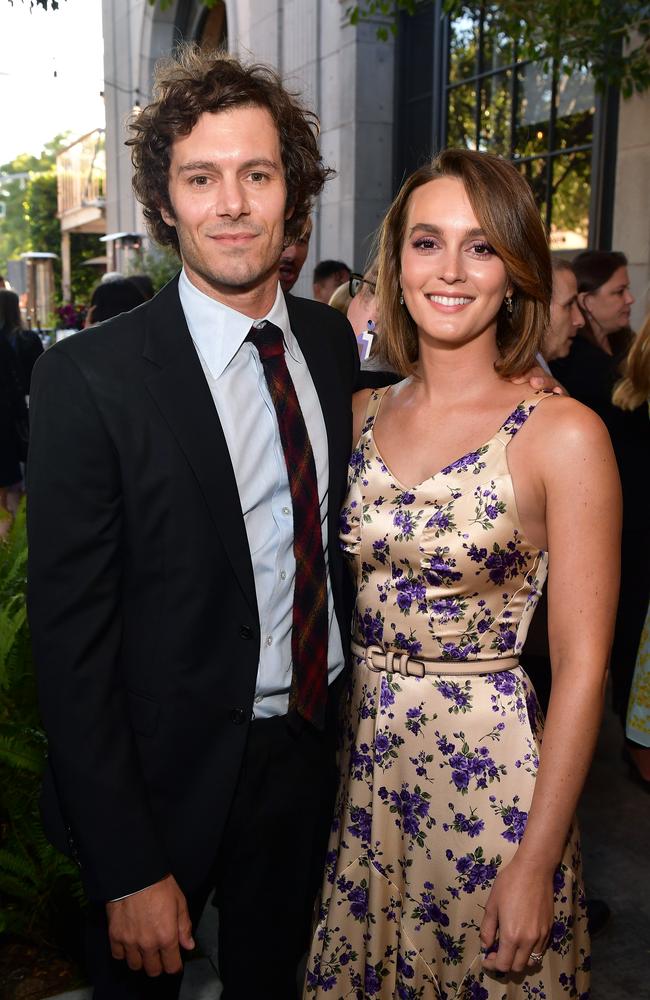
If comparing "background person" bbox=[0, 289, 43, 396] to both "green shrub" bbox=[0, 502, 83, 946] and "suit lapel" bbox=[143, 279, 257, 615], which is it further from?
"suit lapel" bbox=[143, 279, 257, 615]

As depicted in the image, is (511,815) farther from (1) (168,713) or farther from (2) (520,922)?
(1) (168,713)

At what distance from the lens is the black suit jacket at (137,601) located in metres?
1.84

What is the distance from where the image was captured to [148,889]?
6.26ft

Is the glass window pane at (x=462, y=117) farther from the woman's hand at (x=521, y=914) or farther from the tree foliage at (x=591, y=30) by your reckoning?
the woman's hand at (x=521, y=914)

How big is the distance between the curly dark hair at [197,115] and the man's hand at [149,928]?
1.66 metres

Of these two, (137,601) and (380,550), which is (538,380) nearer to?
(380,550)

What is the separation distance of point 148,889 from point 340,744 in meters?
0.70

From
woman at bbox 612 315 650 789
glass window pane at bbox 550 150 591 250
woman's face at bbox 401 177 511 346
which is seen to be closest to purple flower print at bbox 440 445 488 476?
woman's face at bbox 401 177 511 346

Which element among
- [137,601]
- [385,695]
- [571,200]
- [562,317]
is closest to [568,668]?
[385,695]

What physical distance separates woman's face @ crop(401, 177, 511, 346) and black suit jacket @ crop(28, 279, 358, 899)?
0.62 meters

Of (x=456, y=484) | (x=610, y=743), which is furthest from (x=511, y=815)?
(x=610, y=743)

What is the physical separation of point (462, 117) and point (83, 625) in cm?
929

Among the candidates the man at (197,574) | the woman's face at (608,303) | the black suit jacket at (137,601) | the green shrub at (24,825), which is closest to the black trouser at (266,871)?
the man at (197,574)

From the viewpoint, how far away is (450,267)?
2191 mm
